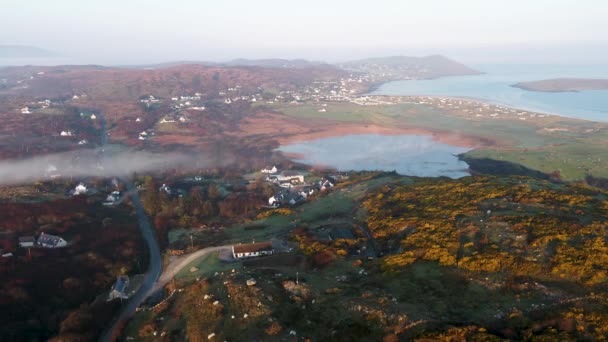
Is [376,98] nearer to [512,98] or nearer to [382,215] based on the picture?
[512,98]

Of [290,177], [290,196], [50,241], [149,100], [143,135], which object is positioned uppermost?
[149,100]

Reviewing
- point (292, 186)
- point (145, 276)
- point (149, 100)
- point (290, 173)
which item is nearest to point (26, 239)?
point (145, 276)

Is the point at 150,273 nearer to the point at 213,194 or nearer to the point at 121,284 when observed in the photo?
the point at 121,284

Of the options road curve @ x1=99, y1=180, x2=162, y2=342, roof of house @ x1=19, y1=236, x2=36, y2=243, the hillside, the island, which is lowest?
road curve @ x1=99, y1=180, x2=162, y2=342

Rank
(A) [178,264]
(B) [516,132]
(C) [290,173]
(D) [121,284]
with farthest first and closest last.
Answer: (B) [516,132] → (C) [290,173] → (A) [178,264] → (D) [121,284]

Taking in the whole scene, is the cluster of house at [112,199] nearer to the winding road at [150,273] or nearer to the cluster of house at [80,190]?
the cluster of house at [80,190]

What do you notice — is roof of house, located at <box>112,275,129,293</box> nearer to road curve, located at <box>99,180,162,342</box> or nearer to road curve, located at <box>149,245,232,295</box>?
road curve, located at <box>99,180,162,342</box>

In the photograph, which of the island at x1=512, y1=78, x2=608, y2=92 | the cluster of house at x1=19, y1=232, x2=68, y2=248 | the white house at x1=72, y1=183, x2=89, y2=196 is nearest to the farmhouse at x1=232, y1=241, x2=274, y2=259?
the cluster of house at x1=19, y1=232, x2=68, y2=248

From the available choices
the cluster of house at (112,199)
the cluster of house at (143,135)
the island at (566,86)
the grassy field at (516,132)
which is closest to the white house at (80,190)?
the cluster of house at (112,199)
